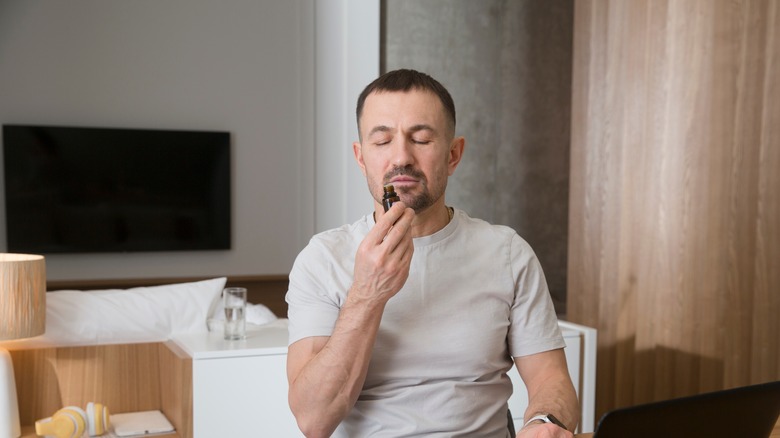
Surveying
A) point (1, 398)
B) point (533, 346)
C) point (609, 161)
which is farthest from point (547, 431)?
point (609, 161)

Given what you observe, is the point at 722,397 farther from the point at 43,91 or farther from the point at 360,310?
the point at 43,91

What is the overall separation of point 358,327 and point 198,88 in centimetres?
524

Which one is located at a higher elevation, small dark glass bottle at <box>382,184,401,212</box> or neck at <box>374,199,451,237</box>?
small dark glass bottle at <box>382,184,401,212</box>

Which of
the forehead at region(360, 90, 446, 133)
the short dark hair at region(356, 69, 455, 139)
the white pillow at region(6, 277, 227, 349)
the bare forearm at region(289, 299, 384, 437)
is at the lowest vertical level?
the white pillow at region(6, 277, 227, 349)

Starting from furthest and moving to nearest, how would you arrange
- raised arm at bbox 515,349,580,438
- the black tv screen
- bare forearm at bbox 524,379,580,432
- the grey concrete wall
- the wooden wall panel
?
the grey concrete wall, the black tv screen, the wooden wall panel, bare forearm at bbox 524,379,580,432, raised arm at bbox 515,349,580,438

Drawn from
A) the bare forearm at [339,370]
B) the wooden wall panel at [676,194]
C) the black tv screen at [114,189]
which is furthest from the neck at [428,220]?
the black tv screen at [114,189]

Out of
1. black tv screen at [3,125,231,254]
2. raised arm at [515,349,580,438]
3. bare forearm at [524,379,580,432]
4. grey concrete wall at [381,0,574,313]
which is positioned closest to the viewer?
raised arm at [515,349,580,438]

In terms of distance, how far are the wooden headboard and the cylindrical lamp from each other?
3.76 m

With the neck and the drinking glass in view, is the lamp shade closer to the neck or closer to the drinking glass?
the drinking glass

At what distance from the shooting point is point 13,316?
2041mm

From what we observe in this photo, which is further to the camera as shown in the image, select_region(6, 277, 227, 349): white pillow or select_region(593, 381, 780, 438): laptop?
select_region(6, 277, 227, 349): white pillow

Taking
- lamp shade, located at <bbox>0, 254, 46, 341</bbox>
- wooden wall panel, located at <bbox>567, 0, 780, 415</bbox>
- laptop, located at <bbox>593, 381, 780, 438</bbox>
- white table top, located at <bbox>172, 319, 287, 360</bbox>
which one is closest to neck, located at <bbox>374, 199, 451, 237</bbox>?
laptop, located at <bbox>593, 381, 780, 438</bbox>

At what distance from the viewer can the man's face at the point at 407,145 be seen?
1.39 m

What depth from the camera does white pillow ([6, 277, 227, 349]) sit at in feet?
7.30
